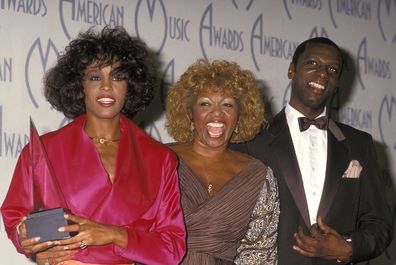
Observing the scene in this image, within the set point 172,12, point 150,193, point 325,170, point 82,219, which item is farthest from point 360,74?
point 82,219

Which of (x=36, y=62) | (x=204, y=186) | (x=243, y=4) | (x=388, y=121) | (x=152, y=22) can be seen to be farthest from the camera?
(x=388, y=121)

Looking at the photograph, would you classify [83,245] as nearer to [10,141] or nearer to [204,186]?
[204,186]

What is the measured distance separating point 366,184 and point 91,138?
4.04 ft

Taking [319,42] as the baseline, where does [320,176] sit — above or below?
below

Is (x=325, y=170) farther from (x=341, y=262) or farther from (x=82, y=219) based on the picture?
(x=82, y=219)

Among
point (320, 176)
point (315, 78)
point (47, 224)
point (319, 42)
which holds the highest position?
point (319, 42)

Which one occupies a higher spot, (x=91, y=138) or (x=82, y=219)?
(x=91, y=138)

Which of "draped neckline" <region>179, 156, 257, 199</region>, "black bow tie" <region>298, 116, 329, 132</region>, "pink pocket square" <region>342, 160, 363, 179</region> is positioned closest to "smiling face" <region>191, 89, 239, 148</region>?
"draped neckline" <region>179, 156, 257, 199</region>

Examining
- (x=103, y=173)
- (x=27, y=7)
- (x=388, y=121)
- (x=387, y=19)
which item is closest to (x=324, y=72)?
(x=103, y=173)

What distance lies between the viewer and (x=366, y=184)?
3.56 metres

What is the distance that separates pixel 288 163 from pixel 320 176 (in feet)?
0.54

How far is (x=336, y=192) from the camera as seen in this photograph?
137 inches

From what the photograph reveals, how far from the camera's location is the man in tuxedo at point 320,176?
339cm

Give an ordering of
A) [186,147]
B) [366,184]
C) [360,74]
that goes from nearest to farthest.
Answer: [186,147] → [366,184] → [360,74]
